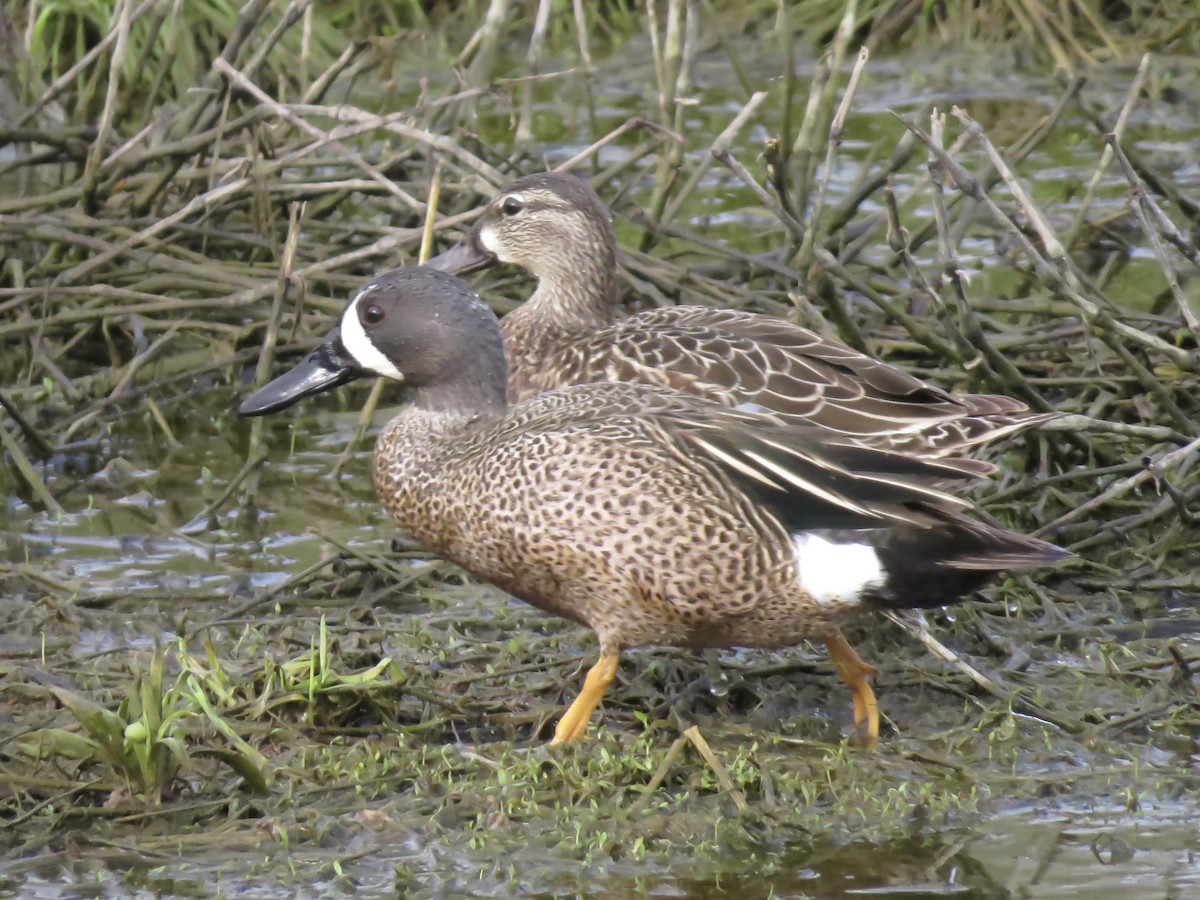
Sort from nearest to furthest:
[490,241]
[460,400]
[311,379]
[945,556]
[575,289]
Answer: [945,556] < [460,400] < [311,379] < [575,289] < [490,241]

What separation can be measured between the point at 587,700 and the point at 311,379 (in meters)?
1.10

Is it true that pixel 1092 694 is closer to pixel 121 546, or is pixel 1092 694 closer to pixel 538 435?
pixel 538 435

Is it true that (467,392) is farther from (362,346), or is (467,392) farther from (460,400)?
(362,346)

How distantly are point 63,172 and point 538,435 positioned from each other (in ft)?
10.6

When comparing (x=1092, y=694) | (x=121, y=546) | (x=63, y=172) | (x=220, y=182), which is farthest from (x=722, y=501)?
(x=63, y=172)

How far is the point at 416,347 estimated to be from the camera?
433 cm

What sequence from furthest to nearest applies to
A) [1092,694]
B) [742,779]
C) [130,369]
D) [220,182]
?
[220,182] → [130,369] → [1092,694] → [742,779]

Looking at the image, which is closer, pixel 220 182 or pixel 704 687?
pixel 704 687

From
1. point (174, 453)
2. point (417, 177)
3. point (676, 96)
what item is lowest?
point (174, 453)

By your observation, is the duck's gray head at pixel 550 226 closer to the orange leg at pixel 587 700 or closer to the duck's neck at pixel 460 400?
the duck's neck at pixel 460 400

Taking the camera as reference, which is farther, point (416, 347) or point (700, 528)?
point (416, 347)

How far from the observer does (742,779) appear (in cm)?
363

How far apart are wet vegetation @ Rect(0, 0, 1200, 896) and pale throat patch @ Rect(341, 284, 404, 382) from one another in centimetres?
60

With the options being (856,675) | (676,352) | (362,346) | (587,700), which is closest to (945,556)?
(856,675)
